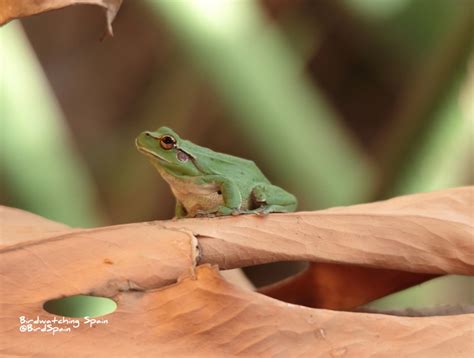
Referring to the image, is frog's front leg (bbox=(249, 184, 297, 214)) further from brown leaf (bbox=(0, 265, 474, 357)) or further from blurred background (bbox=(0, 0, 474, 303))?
brown leaf (bbox=(0, 265, 474, 357))

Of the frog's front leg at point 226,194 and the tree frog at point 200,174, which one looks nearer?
the frog's front leg at point 226,194

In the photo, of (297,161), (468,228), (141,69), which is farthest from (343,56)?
(468,228)

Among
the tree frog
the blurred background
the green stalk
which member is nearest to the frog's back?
the tree frog

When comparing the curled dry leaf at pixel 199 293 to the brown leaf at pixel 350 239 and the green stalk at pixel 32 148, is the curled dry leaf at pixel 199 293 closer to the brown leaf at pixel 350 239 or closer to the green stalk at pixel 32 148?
the brown leaf at pixel 350 239

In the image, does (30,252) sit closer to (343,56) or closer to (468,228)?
(468,228)

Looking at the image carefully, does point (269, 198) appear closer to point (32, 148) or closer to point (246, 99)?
point (246, 99)

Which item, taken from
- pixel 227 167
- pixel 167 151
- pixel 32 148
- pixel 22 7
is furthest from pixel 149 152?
pixel 22 7

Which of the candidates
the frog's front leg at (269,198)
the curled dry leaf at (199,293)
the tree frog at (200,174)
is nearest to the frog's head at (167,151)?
the tree frog at (200,174)
